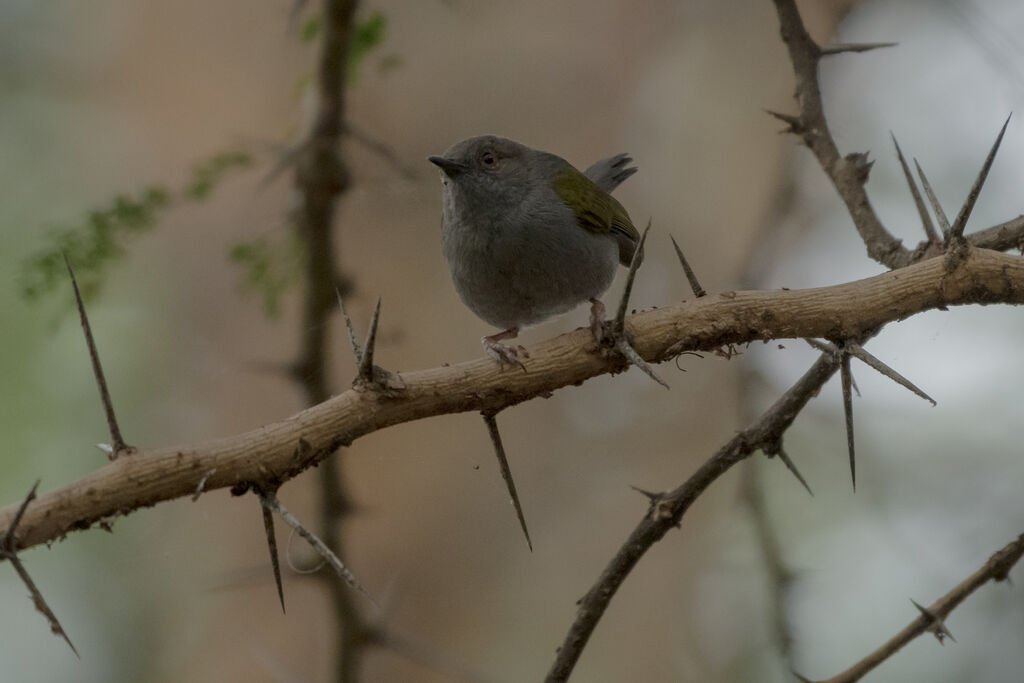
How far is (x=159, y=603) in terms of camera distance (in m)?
6.07

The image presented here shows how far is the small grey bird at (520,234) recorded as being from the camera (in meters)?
4.30

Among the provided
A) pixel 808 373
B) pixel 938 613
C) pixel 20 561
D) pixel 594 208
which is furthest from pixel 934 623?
pixel 20 561

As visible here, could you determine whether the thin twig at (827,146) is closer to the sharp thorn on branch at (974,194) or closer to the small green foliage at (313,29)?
the sharp thorn on branch at (974,194)

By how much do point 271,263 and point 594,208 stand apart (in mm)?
1717

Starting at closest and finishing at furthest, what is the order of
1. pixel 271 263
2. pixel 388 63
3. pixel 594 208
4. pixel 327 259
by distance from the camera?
1. pixel 327 259
2. pixel 594 208
3. pixel 388 63
4. pixel 271 263

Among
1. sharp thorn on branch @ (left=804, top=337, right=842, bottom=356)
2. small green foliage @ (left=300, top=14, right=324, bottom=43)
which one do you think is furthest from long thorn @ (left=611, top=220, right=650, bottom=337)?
small green foliage @ (left=300, top=14, right=324, bottom=43)

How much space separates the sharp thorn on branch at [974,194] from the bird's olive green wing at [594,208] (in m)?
1.96

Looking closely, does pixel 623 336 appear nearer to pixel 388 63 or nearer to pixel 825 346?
pixel 825 346

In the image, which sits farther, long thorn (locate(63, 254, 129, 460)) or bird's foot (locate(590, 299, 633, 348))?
bird's foot (locate(590, 299, 633, 348))

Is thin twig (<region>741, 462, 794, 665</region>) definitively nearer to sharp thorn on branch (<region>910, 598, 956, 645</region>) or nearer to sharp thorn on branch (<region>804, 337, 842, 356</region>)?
sharp thorn on branch (<region>910, 598, 956, 645</region>)

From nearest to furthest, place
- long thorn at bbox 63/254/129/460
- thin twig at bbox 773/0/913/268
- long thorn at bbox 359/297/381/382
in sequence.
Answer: long thorn at bbox 63/254/129/460
long thorn at bbox 359/297/381/382
thin twig at bbox 773/0/913/268

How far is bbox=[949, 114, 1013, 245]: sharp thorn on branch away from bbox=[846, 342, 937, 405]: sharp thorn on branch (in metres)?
0.47

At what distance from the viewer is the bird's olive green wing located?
454 cm

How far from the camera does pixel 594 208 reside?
4594 millimetres
